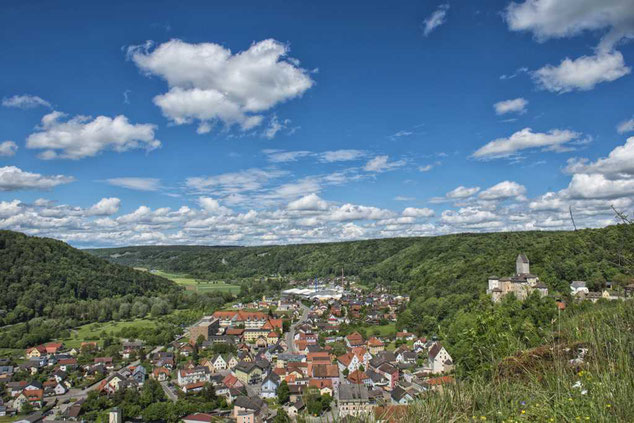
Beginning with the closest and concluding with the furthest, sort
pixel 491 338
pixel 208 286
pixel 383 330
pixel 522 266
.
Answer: pixel 491 338 → pixel 522 266 → pixel 383 330 → pixel 208 286

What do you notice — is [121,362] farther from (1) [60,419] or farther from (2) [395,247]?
(2) [395,247]

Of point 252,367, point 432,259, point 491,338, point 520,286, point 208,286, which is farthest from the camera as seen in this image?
point 208,286

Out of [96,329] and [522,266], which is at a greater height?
[522,266]

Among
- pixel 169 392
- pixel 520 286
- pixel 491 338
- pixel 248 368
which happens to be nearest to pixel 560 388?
pixel 491 338

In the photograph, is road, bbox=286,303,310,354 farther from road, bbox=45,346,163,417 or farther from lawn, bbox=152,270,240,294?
lawn, bbox=152,270,240,294

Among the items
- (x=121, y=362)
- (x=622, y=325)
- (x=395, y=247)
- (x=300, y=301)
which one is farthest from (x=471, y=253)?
(x=622, y=325)

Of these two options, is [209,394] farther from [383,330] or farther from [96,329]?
[96,329]

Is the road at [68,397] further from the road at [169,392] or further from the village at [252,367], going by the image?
the road at [169,392]

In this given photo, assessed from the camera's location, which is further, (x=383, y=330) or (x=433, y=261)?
(x=433, y=261)

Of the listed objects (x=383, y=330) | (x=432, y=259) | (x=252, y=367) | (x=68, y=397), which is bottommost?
(x=383, y=330)
